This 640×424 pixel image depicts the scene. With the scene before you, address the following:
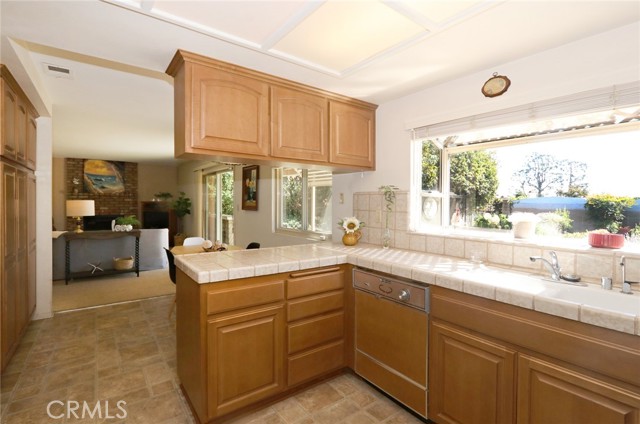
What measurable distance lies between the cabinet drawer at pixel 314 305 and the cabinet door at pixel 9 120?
219 centimetres

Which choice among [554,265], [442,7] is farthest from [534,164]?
[442,7]

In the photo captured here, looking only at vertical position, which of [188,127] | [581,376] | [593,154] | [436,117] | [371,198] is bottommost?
[581,376]

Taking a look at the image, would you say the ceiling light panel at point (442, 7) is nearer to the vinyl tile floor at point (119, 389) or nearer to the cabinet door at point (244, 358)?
the cabinet door at point (244, 358)

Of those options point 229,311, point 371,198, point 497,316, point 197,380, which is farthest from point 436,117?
point 197,380

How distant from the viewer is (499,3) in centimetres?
138

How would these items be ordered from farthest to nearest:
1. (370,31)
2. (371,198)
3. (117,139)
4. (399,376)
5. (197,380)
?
(117,139), (371,198), (399,376), (197,380), (370,31)

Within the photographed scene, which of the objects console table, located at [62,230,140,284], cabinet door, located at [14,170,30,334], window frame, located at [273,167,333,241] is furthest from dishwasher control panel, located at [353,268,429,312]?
console table, located at [62,230,140,284]

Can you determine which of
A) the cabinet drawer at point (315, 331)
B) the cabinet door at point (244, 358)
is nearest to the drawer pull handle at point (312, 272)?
the cabinet door at point (244, 358)

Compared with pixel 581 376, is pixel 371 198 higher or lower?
higher

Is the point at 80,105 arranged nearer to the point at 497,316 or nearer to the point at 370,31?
the point at 370,31

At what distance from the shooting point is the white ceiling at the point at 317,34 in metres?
1.43

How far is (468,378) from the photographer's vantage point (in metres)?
1.58

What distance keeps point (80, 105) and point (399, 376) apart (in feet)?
13.6

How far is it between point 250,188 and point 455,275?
4060 millimetres
